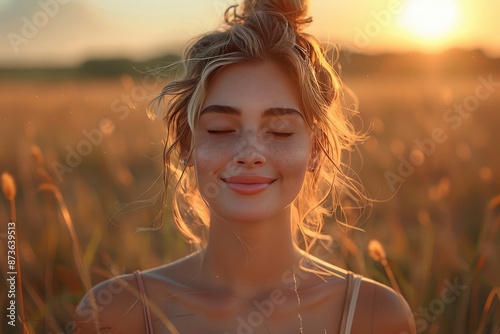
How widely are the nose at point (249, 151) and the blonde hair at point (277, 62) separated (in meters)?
0.19

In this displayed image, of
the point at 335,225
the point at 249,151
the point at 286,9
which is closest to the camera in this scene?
the point at 249,151

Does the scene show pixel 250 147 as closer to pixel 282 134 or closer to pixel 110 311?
pixel 282 134

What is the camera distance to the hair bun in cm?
268

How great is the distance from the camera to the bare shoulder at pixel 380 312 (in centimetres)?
260

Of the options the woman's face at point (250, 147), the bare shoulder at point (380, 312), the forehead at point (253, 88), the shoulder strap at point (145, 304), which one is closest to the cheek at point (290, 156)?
the woman's face at point (250, 147)

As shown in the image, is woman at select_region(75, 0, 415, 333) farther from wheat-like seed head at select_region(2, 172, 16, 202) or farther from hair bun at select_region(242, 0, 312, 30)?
wheat-like seed head at select_region(2, 172, 16, 202)

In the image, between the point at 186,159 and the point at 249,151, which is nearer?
the point at 249,151

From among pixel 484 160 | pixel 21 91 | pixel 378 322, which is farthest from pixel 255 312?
pixel 21 91

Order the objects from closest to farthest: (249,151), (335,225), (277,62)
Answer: (249,151) → (277,62) → (335,225)

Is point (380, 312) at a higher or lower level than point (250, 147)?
lower

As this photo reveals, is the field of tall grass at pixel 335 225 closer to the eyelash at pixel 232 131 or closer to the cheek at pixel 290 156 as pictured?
the eyelash at pixel 232 131

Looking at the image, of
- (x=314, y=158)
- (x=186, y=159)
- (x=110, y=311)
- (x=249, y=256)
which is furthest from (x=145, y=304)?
(x=314, y=158)

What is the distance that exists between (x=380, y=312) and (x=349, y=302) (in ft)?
0.31

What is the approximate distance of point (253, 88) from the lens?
251 centimetres
